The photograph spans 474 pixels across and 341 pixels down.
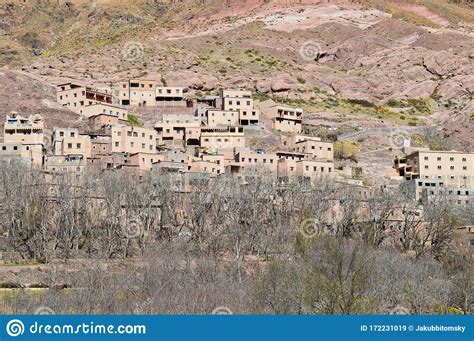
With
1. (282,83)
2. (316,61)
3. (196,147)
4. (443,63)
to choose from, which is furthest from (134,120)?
(443,63)

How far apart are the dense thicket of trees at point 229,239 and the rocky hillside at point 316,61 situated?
28.7 meters

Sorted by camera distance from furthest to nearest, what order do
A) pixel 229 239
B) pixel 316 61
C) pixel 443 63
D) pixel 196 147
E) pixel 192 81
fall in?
pixel 316 61, pixel 443 63, pixel 192 81, pixel 196 147, pixel 229 239

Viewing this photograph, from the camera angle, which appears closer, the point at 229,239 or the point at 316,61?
the point at 229,239

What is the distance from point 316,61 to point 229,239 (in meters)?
89.7

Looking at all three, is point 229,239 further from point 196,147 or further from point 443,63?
point 443,63

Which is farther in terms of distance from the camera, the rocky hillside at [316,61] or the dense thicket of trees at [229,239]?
the rocky hillside at [316,61]

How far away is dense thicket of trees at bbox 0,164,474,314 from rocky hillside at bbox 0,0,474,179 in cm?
2868

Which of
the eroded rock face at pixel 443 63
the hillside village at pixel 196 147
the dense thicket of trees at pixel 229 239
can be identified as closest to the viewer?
the dense thicket of trees at pixel 229 239

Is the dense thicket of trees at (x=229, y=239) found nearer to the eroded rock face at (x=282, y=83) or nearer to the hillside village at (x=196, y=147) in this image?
the hillside village at (x=196, y=147)

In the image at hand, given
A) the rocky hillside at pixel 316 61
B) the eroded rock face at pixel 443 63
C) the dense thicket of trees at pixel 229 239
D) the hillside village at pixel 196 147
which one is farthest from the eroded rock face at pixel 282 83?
the dense thicket of trees at pixel 229 239

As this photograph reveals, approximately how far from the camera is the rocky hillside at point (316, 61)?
116625 millimetres

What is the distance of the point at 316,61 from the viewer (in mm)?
152750

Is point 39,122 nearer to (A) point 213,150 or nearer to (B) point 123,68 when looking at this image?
(A) point 213,150

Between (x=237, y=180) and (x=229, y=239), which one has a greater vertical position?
(x=237, y=180)
